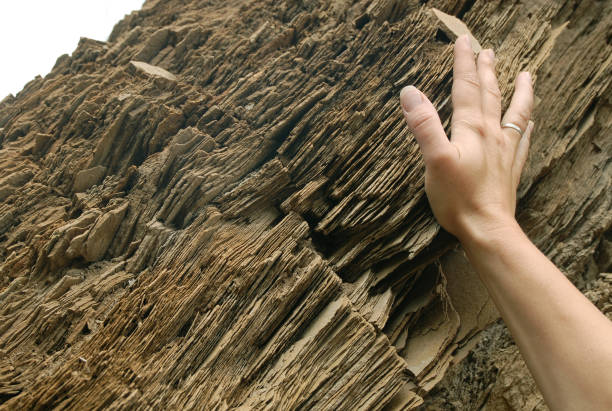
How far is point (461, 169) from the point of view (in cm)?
372

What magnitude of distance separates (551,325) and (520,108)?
3173mm

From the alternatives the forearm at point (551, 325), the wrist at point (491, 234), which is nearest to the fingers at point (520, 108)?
the wrist at point (491, 234)

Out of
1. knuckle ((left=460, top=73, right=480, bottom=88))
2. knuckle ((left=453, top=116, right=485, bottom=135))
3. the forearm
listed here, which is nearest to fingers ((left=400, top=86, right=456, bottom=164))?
knuckle ((left=453, top=116, right=485, bottom=135))

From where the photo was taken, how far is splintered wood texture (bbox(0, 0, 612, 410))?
6547 mm

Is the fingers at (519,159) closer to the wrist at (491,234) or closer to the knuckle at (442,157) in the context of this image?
the wrist at (491,234)

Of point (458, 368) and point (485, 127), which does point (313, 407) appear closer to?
point (458, 368)

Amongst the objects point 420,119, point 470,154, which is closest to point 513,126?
point 470,154

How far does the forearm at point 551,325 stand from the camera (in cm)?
234

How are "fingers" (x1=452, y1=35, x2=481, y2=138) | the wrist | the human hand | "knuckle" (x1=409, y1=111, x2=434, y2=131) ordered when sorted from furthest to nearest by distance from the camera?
"fingers" (x1=452, y1=35, x2=481, y2=138) < "knuckle" (x1=409, y1=111, x2=434, y2=131) < the human hand < the wrist

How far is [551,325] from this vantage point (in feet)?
8.61

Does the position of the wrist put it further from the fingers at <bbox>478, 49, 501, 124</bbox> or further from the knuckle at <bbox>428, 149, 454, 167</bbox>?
the fingers at <bbox>478, 49, 501, 124</bbox>

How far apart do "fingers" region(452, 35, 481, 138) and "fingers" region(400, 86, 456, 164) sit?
43 centimetres

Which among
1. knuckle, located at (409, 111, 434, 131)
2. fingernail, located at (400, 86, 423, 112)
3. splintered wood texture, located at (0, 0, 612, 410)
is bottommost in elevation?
splintered wood texture, located at (0, 0, 612, 410)

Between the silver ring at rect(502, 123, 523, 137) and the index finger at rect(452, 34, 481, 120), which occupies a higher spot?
the index finger at rect(452, 34, 481, 120)
